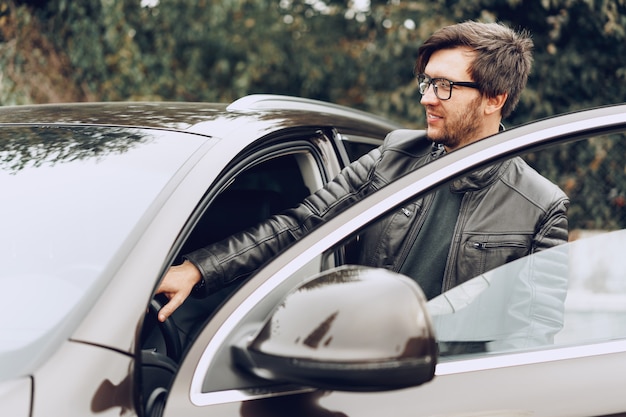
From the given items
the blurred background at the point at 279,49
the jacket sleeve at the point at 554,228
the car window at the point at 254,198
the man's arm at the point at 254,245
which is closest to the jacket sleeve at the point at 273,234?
the man's arm at the point at 254,245

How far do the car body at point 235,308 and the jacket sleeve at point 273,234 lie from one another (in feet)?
0.55

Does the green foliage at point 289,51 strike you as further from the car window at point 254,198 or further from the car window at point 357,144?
the car window at point 254,198

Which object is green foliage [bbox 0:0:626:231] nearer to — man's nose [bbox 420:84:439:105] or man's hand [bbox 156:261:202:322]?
man's nose [bbox 420:84:439:105]

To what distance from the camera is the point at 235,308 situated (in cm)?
136

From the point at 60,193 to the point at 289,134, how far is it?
714 mm

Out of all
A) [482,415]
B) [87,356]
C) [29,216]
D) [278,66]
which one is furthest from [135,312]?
[278,66]

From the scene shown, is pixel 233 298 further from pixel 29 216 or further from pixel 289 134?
pixel 289 134

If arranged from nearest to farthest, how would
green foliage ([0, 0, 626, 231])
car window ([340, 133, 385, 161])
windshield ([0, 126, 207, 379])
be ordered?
windshield ([0, 126, 207, 379]) → car window ([340, 133, 385, 161]) → green foliage ([0, 0, 626, 231])

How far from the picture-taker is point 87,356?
1.25m

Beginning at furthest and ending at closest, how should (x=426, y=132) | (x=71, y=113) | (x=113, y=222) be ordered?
(x=426, y=132) < (x=71, y=113) < (x=113, y=222)

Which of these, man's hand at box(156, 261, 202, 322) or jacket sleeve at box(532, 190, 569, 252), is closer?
man's hand at box(156, 261, 202, 322)

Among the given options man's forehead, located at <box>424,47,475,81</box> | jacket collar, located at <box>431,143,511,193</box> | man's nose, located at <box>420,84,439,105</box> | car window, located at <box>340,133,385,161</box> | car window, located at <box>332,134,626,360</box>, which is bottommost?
car window, located at <box>332,134,626,360</box>

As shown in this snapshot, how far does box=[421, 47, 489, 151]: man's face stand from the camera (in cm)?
232

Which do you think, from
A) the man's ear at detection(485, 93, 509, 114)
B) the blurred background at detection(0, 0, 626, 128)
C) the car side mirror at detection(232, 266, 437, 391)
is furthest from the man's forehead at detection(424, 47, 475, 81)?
the blurred background at detection(0, 0, 626, 128)
